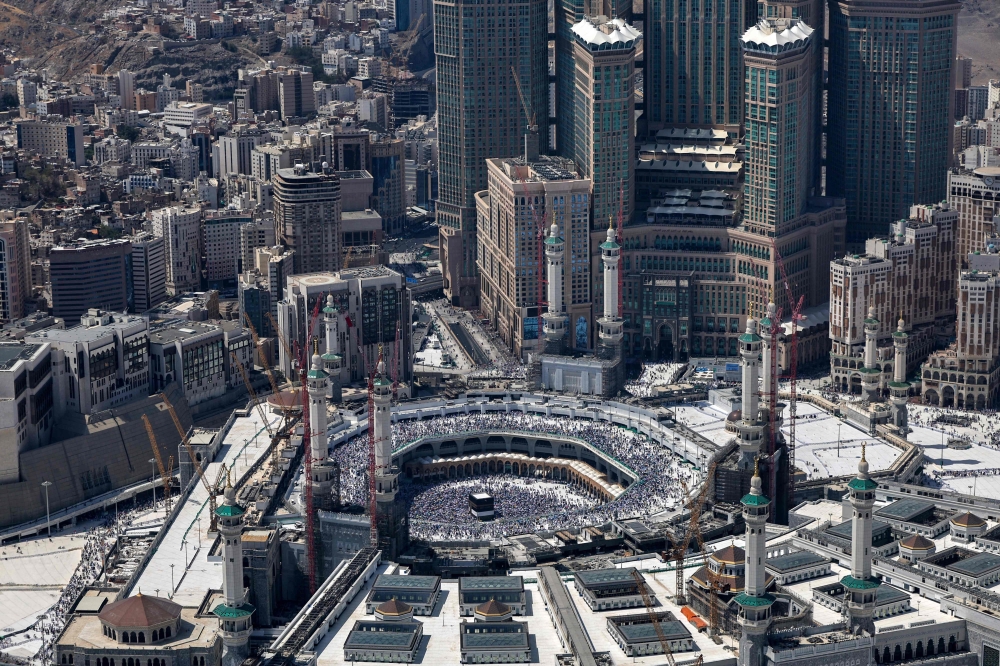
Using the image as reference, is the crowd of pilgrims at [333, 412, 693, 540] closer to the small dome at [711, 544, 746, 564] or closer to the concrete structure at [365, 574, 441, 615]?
the small dome at [711, 544, 746, 564]

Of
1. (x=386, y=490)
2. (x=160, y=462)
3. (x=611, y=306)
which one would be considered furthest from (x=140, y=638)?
(x=611, y=306)

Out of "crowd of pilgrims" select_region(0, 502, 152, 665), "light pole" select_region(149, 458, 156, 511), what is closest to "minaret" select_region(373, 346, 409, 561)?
"crowd of pilgrims" select_region(0, 502, 152, 665)

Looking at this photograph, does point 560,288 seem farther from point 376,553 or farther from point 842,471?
point 376,553

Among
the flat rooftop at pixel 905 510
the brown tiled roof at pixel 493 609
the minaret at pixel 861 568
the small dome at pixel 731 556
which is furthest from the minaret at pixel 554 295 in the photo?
the brown tiled roof at pixel 493 609

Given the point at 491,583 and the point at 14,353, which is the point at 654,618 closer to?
the point at 491,583

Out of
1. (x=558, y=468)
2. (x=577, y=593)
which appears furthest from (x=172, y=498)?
(x=577, y=593)

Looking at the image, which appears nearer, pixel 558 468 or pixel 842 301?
pixel 558 468

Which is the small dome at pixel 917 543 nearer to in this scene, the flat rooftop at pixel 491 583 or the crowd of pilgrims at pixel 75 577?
the flat rooftop at pixel 491 583
